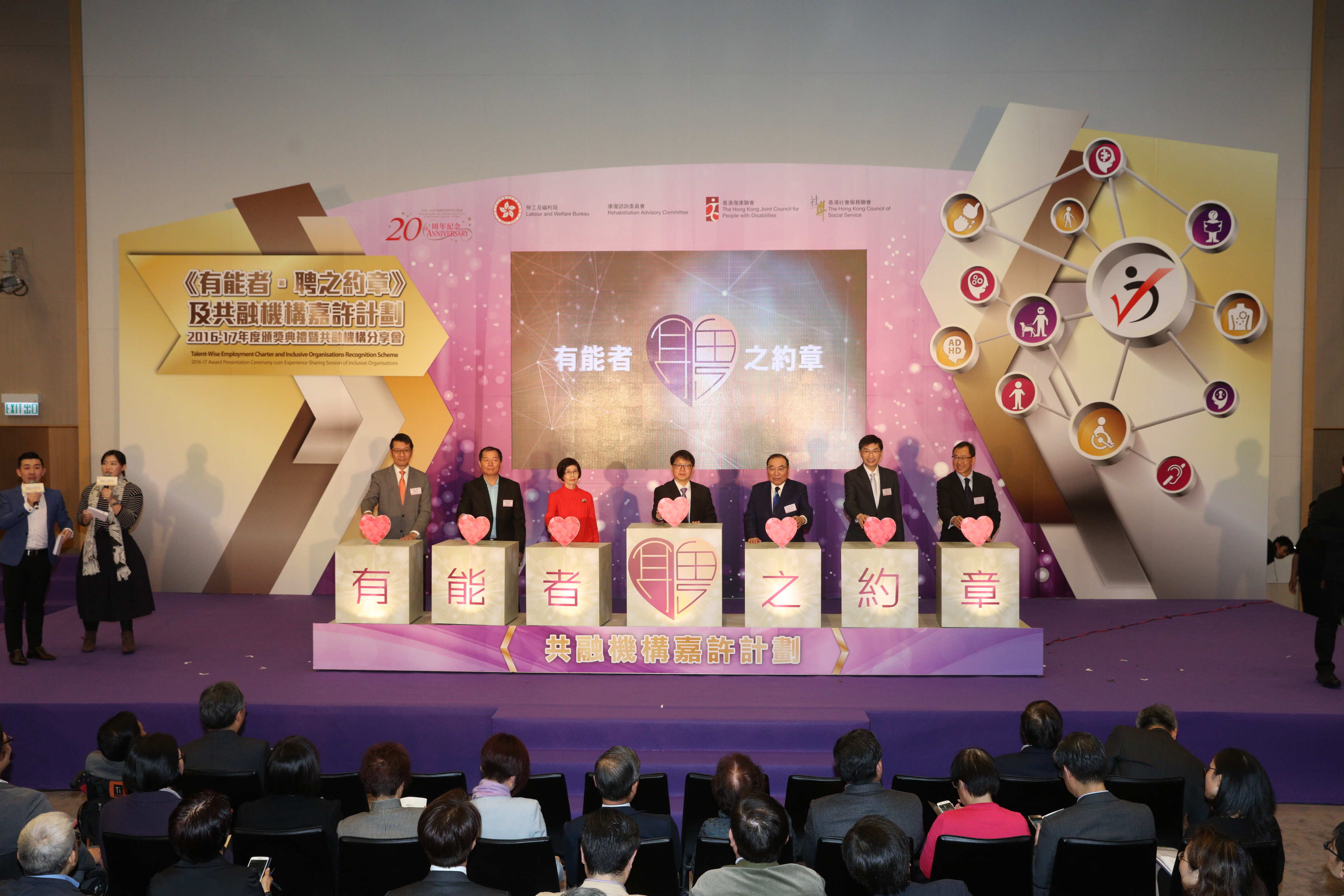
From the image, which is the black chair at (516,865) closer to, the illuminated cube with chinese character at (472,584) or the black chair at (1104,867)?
the black chair at (1104,867)

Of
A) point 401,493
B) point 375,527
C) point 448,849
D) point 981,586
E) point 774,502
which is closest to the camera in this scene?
point 448,849

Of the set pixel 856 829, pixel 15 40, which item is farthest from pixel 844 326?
pixel 15 40

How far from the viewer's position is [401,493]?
214 inches

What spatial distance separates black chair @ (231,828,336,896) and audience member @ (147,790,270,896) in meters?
0.17

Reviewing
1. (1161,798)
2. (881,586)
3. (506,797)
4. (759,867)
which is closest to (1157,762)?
(1161,798)

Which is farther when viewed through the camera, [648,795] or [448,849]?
[648,795]

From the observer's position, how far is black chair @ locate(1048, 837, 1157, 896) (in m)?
2.16

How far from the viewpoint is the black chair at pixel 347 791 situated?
8.83 feet

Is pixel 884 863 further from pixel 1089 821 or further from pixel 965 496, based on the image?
pixel 965 496

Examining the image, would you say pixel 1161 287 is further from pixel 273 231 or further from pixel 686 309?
pixel 273 231

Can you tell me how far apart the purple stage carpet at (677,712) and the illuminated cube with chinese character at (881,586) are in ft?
0.95

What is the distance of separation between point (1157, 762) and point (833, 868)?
1272mm

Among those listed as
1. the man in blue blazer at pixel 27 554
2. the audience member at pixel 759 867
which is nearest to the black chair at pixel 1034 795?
the audience member at pixel 759 867

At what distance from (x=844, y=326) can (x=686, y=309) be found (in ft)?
3.76
